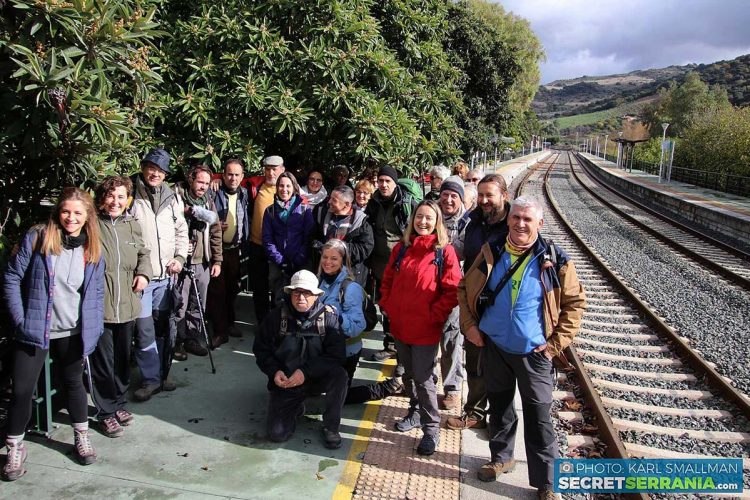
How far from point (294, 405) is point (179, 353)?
2011mm

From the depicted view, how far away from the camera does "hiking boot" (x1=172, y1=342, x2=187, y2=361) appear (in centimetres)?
586

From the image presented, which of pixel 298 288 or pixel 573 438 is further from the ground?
pixel 298 288

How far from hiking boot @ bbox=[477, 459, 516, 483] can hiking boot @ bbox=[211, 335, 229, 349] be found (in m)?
3.31

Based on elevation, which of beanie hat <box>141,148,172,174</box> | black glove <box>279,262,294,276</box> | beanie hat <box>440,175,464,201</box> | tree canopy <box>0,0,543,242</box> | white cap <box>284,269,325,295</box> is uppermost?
tree canopy <box>0,0,543,242</box>

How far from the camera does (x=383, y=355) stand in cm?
614

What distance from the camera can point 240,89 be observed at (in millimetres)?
6371

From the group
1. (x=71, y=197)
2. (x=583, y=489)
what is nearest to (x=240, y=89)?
(x=71, y=197)

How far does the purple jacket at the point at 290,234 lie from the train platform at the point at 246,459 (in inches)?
61.6

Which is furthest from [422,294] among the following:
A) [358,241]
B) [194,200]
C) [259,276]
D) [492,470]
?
[259,276]

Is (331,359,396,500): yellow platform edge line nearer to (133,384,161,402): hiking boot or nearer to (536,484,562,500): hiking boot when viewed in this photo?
(536,484,562,500): hiking boot

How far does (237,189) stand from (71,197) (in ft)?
8.68

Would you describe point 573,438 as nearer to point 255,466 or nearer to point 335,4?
point 255,466

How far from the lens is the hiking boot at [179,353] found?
19.2ft

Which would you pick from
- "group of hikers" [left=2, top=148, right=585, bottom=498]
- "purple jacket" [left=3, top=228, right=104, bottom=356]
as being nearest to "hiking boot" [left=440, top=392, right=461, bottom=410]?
"group of hikers" [left=2, top=148, right=585, bottom=498]
